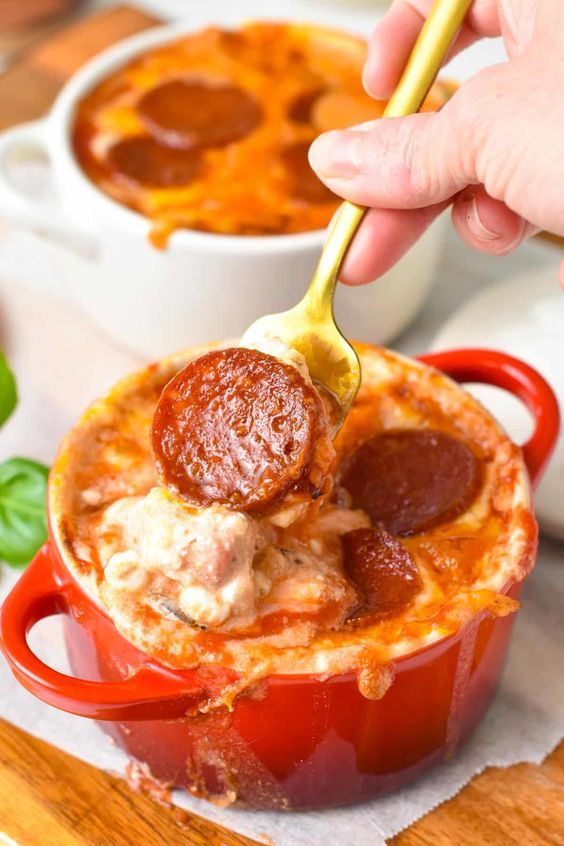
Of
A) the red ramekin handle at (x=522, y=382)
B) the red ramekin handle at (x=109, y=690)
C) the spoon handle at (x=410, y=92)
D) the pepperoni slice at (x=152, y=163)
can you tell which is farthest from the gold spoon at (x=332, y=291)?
the pepperoni slice at (x=152, y=163)

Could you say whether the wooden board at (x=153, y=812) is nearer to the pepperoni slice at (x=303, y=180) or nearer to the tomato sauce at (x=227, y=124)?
the tomato sauce at (x=227, y=124)

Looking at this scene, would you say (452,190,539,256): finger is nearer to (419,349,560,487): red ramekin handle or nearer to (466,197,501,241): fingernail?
(466,197,501,241): fingernail

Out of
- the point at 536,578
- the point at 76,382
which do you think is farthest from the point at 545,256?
the point at 76,382

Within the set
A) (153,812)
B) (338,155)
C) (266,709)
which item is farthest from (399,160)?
(153,812)

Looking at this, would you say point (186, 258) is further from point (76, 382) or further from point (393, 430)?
point (393, 430)

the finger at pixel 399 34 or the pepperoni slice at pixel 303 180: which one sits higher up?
the finger at pixel 399 34

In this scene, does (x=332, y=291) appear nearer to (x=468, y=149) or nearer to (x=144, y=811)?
(x=468, y=149)
